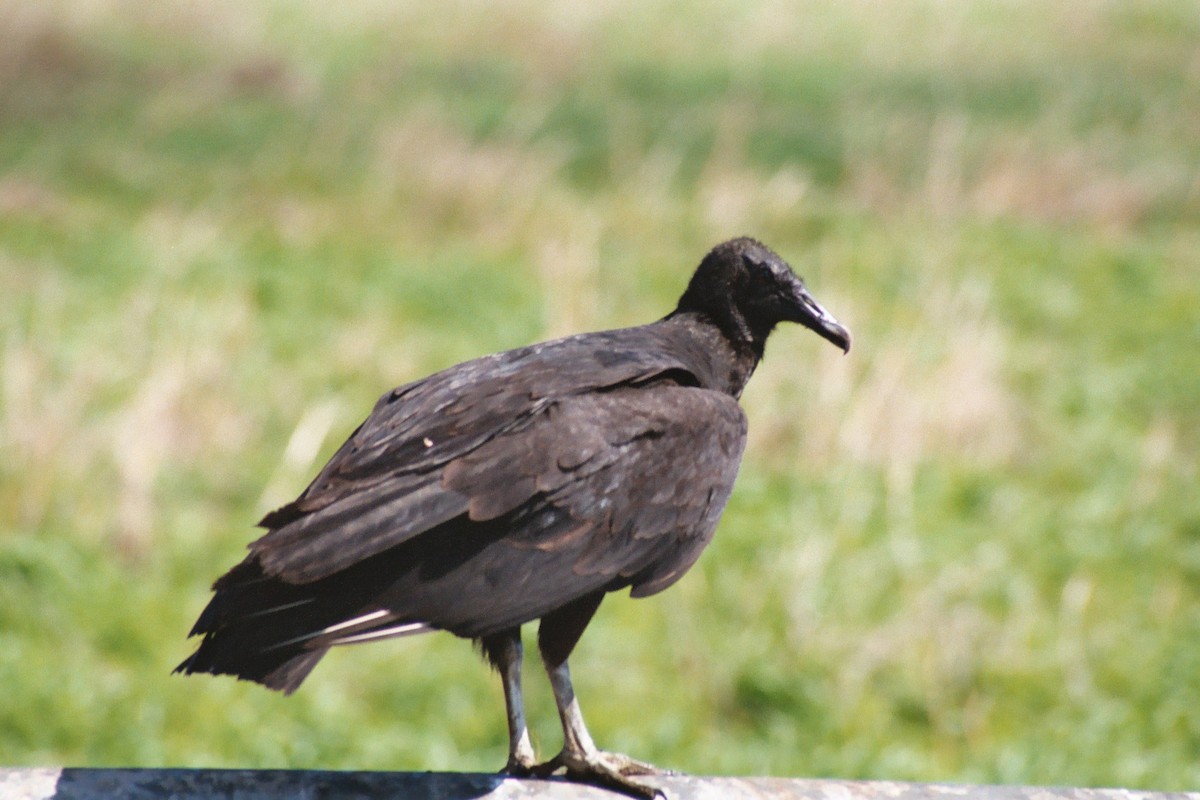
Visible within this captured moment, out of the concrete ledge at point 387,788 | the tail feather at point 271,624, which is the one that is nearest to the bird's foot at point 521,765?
the concrete ledge at point 387,788

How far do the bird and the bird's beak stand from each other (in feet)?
0.98

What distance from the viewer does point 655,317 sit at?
743 centimetres

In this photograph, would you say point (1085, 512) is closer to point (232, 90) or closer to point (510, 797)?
point (510, 797)

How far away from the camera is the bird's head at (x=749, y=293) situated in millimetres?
2801

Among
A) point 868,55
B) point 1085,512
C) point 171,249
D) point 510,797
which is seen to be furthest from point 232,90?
point 510,797

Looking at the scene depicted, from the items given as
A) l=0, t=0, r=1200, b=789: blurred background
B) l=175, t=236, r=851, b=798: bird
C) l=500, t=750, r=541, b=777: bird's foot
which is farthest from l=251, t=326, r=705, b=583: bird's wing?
l=0, t=0, r=1200, b=789: blurred background

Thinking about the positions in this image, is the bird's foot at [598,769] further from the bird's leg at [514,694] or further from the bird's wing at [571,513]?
the bird's wing at [571,513]

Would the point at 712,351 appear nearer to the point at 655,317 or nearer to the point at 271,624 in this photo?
the point at 271,624

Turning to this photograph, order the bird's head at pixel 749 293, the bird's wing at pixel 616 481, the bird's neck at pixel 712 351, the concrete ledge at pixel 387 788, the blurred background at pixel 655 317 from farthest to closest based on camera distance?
1. the blurred background at pixel 655 317
2. the bird's head at pixel 749 293
3. the bird's neck at pixel 712 351
4. the bird's wing at pixel 616 481
5. the concrete ledge at pixel 387 788

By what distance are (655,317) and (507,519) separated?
5.38 m

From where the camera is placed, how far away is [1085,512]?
6.17 meters

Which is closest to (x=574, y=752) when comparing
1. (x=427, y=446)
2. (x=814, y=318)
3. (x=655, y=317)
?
(x=427, y=446)

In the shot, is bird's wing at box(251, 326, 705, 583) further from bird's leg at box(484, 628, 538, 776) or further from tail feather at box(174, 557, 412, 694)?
bird's leg at box(484, 628, 538, 776)

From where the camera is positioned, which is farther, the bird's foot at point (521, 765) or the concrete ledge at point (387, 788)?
the bird's foot at point (521, 765)
